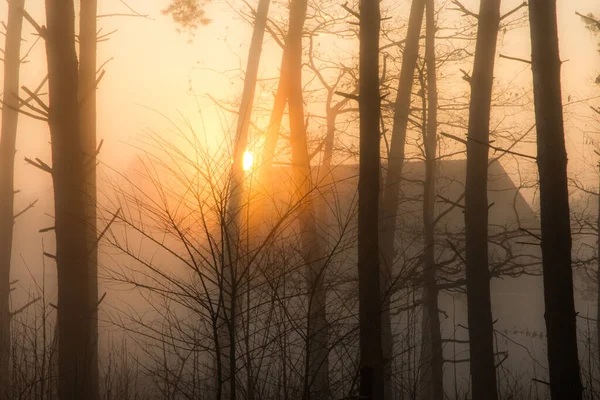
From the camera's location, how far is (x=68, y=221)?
7070 mm

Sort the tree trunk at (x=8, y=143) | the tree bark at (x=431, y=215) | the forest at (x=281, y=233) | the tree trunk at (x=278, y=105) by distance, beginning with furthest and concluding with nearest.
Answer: the tree bark at (x=431, y=215) → the tree trunk at (x=8, y=143) → the tree trunk at (x=278, y=105) → the forest at (x=281, y=233)

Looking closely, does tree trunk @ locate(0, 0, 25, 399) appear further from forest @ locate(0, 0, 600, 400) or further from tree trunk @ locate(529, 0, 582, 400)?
tree trunk @ locate(529, 0, 582, 400)

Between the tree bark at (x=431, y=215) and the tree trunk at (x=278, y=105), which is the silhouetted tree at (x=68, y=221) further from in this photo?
the tree bark at (x=431, y=215)

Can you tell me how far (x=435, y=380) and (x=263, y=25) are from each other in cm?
812

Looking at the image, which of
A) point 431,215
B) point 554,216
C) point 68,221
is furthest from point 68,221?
point 431,215

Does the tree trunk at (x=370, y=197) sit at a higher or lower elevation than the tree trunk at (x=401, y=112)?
lower

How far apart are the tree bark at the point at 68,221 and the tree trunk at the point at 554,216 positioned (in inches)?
180

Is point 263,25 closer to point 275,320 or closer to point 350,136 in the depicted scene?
point 350,136

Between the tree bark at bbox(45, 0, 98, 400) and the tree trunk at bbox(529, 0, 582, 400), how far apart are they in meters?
4.57

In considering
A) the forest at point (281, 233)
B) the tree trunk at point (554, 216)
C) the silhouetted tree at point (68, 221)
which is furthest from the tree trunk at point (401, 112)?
the silhouetted tree at point (68, 221)

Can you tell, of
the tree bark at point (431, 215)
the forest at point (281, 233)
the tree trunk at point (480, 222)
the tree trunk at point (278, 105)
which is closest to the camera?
the forest at point (281, 233)

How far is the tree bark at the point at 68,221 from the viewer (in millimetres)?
7070

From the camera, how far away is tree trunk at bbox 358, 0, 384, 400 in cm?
806

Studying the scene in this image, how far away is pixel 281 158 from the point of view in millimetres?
16234
